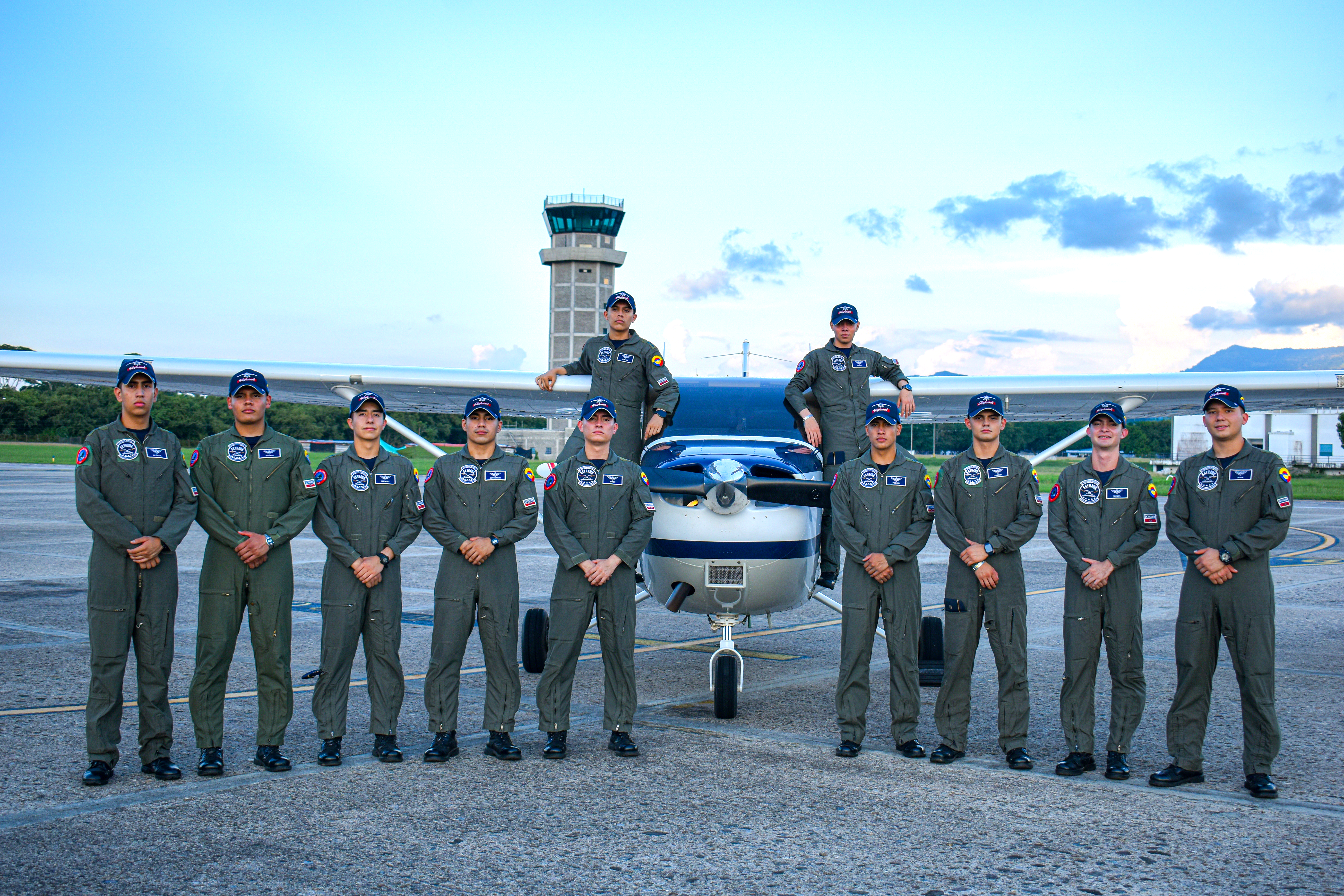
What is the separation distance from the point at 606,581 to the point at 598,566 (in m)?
0.10

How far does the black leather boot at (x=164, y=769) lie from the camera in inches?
171

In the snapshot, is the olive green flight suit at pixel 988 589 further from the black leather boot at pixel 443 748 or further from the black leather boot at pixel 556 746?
the black leather boot at pixel 443 748

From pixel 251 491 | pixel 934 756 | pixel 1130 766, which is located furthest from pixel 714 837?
pixel 251 491

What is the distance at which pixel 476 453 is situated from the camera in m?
5.08

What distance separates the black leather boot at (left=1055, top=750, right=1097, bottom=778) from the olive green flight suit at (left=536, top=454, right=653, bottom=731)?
1.99m

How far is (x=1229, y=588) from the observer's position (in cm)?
446

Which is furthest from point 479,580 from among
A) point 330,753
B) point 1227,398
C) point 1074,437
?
point 1074,437

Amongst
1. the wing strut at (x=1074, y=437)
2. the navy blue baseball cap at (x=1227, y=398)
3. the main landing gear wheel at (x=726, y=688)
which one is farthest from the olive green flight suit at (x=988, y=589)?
the wing strut at (x=1074, y=437)

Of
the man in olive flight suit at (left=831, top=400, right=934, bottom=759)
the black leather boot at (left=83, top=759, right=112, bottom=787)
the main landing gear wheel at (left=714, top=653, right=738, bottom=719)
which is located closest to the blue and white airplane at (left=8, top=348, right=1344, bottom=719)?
the main landing gear wheel at (left=714, top=653, right=738, bottom=719)

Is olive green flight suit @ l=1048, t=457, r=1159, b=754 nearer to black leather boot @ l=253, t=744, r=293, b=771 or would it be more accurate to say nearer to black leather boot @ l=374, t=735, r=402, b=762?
black leather boot @ l=374, t=735, r=402, b=762

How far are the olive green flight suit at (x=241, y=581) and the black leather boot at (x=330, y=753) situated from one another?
192mm

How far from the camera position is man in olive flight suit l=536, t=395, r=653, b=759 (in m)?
4.95

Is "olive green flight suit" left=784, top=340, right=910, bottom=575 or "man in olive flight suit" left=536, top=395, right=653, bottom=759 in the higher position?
"olive green flight suit" left=784, top=340, right=910, bottom=575

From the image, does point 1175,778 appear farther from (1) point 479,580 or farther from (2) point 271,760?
(2) point 271,760
